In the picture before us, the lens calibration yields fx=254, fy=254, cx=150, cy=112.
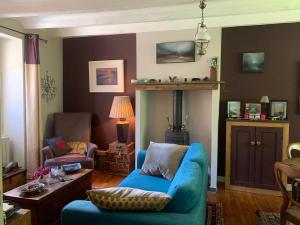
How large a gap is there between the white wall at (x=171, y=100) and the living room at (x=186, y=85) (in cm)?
2

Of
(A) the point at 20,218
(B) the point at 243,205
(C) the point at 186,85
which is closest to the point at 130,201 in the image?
(A) the point at 20,218

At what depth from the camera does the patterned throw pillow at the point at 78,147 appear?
14.8 ft

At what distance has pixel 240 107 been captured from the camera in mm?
4051

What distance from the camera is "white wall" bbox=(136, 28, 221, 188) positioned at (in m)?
3.91

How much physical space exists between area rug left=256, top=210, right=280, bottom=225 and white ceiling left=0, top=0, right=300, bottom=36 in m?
2.60

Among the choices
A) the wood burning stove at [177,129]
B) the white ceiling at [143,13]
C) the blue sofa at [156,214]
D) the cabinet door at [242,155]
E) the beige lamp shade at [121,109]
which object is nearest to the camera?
the blue sofa at [156,214]

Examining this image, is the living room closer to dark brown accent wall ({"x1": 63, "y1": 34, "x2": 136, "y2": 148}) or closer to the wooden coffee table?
dark brown accent wall ({"x1": 63, "y1": 34, "x2": 136, "y2": 148})

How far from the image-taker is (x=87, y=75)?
510cm

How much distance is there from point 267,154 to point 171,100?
1.74m

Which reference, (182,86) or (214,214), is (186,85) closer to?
(182,86)

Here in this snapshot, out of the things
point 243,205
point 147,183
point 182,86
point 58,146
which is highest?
point 182,86

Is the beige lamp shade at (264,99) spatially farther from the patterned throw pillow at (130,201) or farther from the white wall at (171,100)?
the patterned throw pillow at (130,201)

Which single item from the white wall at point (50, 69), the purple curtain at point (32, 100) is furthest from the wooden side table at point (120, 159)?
the white wall at point (50, 69)

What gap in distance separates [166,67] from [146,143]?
4.58 feet
